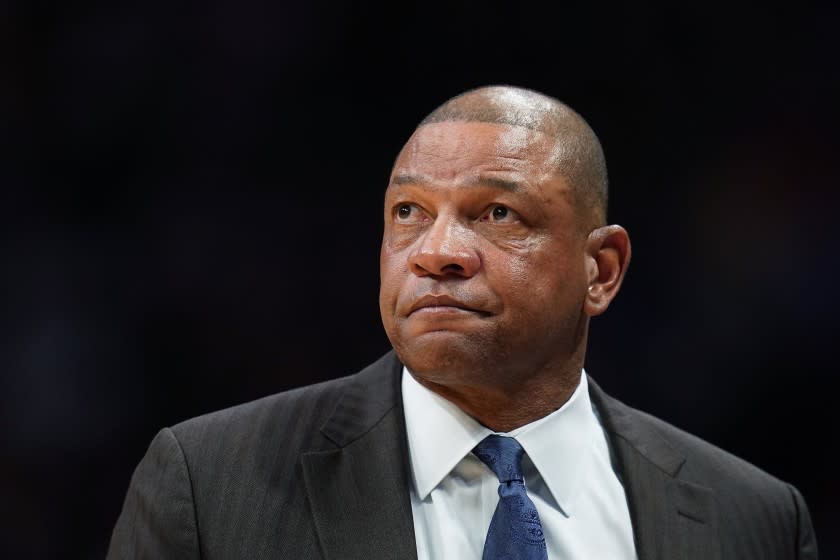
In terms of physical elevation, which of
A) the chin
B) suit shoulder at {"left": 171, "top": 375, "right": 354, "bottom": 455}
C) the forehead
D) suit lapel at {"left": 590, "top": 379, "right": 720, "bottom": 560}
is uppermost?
the forehead

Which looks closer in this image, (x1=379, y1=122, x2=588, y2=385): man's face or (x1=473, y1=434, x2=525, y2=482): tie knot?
(x1=379, y1=122, x2=588, y2=385): man's face

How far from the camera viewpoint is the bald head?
266 cm

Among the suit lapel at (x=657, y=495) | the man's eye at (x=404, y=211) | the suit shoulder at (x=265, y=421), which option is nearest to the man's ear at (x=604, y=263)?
the suit lapel at (x=657, y=495)

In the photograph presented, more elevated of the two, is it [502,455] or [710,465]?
[502,455]

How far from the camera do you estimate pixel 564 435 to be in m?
2.73

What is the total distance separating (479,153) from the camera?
2.58 metres

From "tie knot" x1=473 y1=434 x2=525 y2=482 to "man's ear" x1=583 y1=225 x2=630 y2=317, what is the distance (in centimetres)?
35

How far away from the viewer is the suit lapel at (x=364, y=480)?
2.46m

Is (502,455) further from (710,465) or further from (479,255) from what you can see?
(710,465)

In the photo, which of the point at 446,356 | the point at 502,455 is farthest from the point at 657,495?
the point at 446,356

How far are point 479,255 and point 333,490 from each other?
0.55 metres

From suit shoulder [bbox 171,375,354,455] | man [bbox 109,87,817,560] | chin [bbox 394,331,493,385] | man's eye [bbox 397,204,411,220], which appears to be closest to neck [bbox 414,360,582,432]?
man [bbox 109,87,817,560]

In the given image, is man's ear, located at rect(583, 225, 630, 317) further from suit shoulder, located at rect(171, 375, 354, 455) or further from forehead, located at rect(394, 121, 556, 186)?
suit shoulder, located at rect(171, 375, 354, 455)

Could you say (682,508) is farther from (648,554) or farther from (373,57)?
(373,57)
